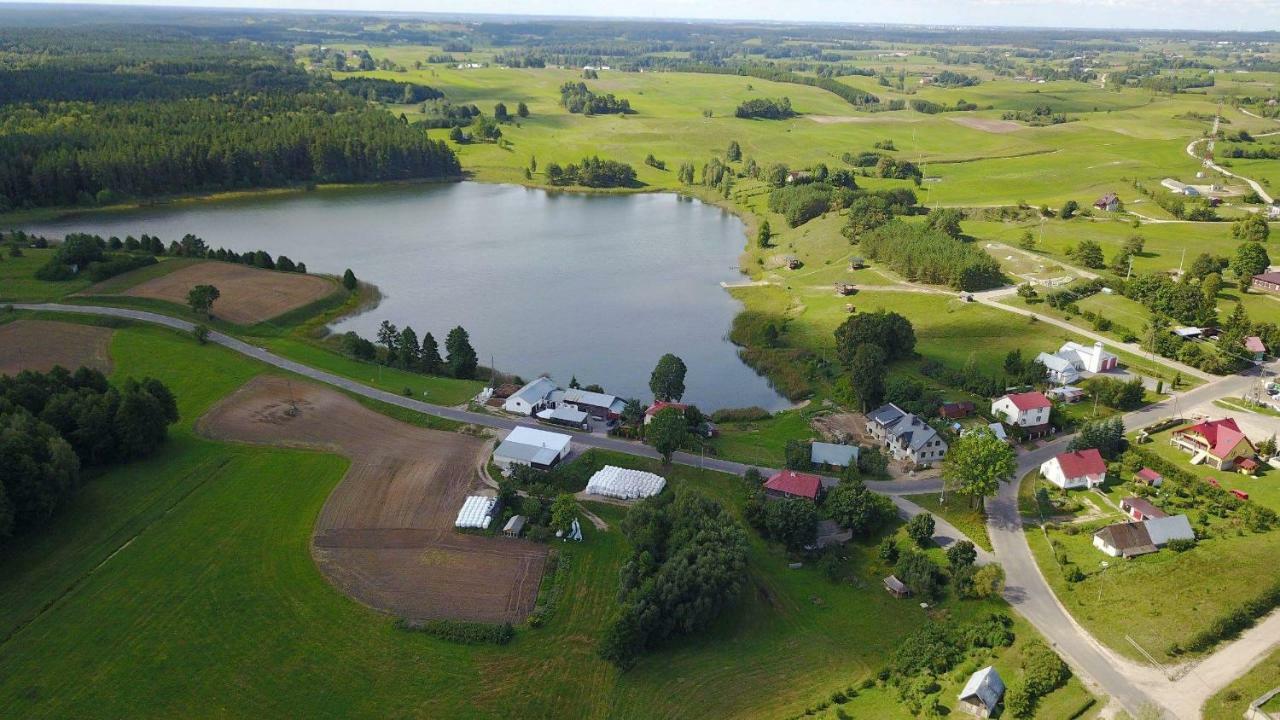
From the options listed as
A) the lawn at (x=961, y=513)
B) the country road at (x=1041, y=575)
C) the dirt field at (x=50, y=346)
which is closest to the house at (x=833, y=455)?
the country road at (x=1041, y=575)

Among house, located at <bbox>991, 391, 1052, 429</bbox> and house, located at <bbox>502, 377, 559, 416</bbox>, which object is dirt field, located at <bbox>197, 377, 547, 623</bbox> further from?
house, located at <bbox>991, 391, 1052, 429</bbox>

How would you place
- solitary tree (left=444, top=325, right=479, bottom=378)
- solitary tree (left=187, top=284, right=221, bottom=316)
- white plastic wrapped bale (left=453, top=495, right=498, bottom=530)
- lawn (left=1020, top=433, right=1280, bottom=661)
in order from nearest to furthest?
lawn (left=1020, top=433, right=1280, bottom=661) → white plastic wrapped bale (left=453, top=495, right=498, bottom=530) → solitary tree (left=444, top=325, right=479, bottom=378) → solitary tree (left=187, top=284, right=221, bottom=316)

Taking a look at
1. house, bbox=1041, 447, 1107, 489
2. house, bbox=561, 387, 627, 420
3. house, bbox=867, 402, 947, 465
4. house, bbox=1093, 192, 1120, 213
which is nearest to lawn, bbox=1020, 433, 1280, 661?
house, bbox=1041, 447, 1107, 489

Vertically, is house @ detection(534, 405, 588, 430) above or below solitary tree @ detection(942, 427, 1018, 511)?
below

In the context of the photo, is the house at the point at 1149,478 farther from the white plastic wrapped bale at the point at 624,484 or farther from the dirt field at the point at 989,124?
the dirt field at the point at 989,124

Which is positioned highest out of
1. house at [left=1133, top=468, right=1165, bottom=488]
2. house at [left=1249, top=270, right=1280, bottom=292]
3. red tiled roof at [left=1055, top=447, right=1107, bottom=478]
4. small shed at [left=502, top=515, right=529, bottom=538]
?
house at [left=1249, top=270, right=1280, bottom=292]

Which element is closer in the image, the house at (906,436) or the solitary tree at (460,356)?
the house at (906,436)
